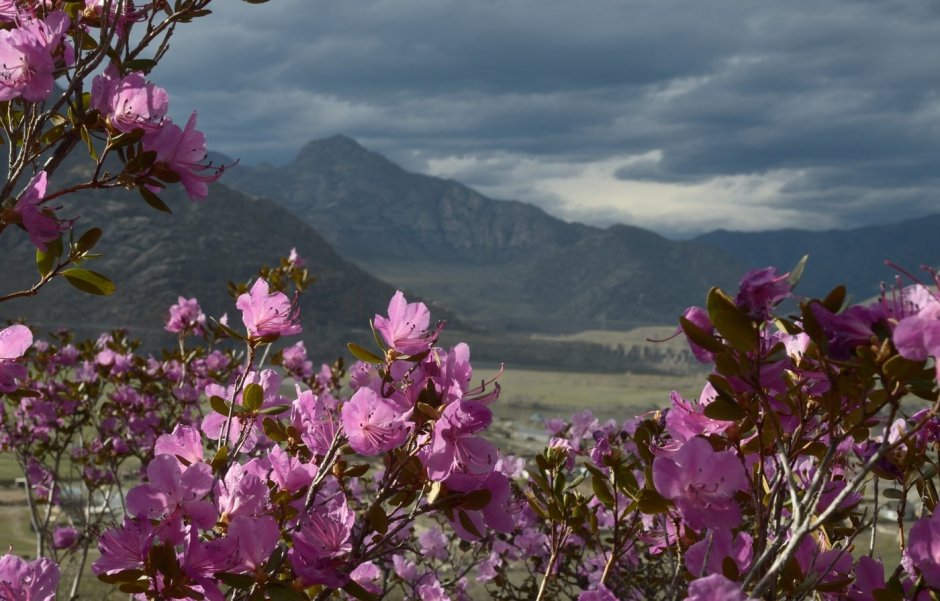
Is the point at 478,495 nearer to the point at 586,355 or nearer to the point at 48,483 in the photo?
the point at 48,483

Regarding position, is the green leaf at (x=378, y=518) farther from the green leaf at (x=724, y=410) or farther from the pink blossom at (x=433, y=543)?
the pink blossom at (x=433, y=543)

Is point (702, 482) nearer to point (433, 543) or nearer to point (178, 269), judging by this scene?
point (433, 543)

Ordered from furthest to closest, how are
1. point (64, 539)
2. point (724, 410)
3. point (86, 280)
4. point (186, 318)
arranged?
point (64, 539) → point (186, 318) → point (86, 280) → point (724, 410)

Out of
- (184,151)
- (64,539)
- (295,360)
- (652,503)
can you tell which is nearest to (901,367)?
(652,503)

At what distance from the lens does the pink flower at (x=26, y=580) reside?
1.57 m

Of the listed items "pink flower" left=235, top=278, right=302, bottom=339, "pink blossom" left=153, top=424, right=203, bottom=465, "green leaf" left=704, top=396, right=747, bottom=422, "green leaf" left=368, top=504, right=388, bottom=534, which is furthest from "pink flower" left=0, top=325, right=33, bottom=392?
"green leaf" left=704, top=396, right=747, bottom=422

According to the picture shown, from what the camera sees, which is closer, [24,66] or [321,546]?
[321,546]

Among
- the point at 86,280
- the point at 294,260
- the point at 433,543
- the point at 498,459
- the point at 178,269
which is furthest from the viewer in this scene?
the point at 178,269

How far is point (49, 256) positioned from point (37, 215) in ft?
0.41

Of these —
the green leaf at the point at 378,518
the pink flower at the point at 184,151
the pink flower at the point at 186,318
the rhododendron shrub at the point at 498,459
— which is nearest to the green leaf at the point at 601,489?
the rhododendron shrub at the point at 498,459

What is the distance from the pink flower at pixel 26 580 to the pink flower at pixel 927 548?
5.36 ft

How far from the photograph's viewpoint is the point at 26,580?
159 cm

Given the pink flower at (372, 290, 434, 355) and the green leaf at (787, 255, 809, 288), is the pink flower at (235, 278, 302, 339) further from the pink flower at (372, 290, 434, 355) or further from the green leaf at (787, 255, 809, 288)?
the green leaf at (787, 255, 809, 288)

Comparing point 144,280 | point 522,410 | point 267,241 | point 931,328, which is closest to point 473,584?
point 931,328
